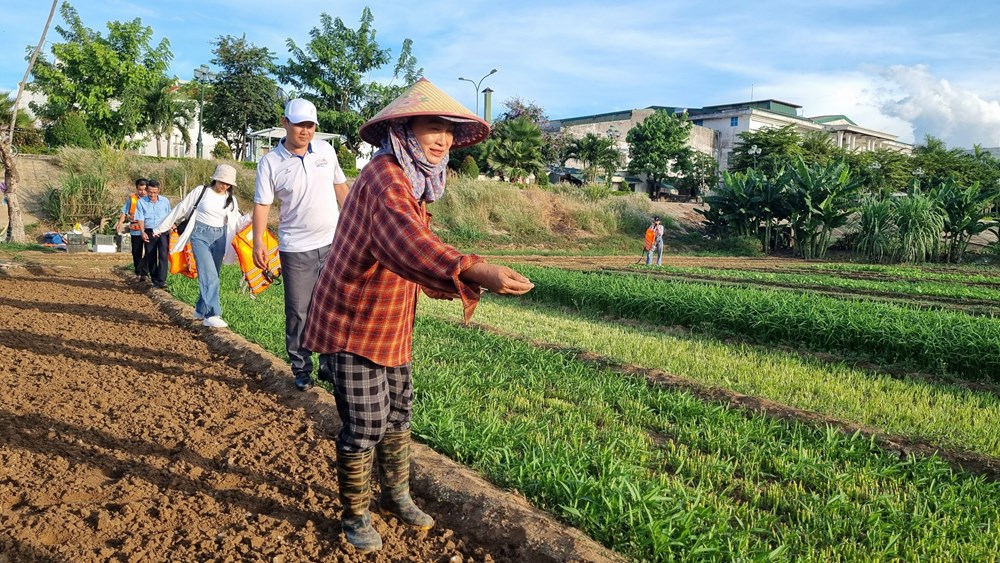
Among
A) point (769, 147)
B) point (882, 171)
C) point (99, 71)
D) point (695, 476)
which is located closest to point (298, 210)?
point (695, 476)

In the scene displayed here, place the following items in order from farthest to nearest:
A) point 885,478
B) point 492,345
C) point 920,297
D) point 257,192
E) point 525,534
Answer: point 920,297 < point 492,345 < point 257,192 < point 885,478 < point 525,534

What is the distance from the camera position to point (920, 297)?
11.6 m

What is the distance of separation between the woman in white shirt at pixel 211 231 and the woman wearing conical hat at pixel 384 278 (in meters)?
4.40

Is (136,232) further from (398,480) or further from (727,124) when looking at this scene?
(727,124)

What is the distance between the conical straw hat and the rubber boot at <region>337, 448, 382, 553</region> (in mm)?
1167

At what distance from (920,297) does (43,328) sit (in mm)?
12221

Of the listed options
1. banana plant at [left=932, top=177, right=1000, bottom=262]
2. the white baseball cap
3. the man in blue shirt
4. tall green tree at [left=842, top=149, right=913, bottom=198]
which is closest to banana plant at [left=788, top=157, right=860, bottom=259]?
banana plant at [left=932, top=177, right=1000, bottom=262]

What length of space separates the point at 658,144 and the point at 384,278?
42550 millimetres

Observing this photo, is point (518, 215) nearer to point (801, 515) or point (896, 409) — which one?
point (896, 409)

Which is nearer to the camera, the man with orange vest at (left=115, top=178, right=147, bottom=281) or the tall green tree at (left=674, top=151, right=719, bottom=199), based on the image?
the man with orange vest at (left=115, top=178, right=147, bottom=281)

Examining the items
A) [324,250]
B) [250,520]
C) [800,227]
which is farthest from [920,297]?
[800,227]

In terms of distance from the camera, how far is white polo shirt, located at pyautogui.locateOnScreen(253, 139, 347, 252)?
4555 millimetres

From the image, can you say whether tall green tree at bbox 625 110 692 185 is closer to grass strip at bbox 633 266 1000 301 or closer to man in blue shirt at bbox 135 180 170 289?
grass strip at bbox 633 266 1000 301

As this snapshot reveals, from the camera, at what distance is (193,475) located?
10.8ft
